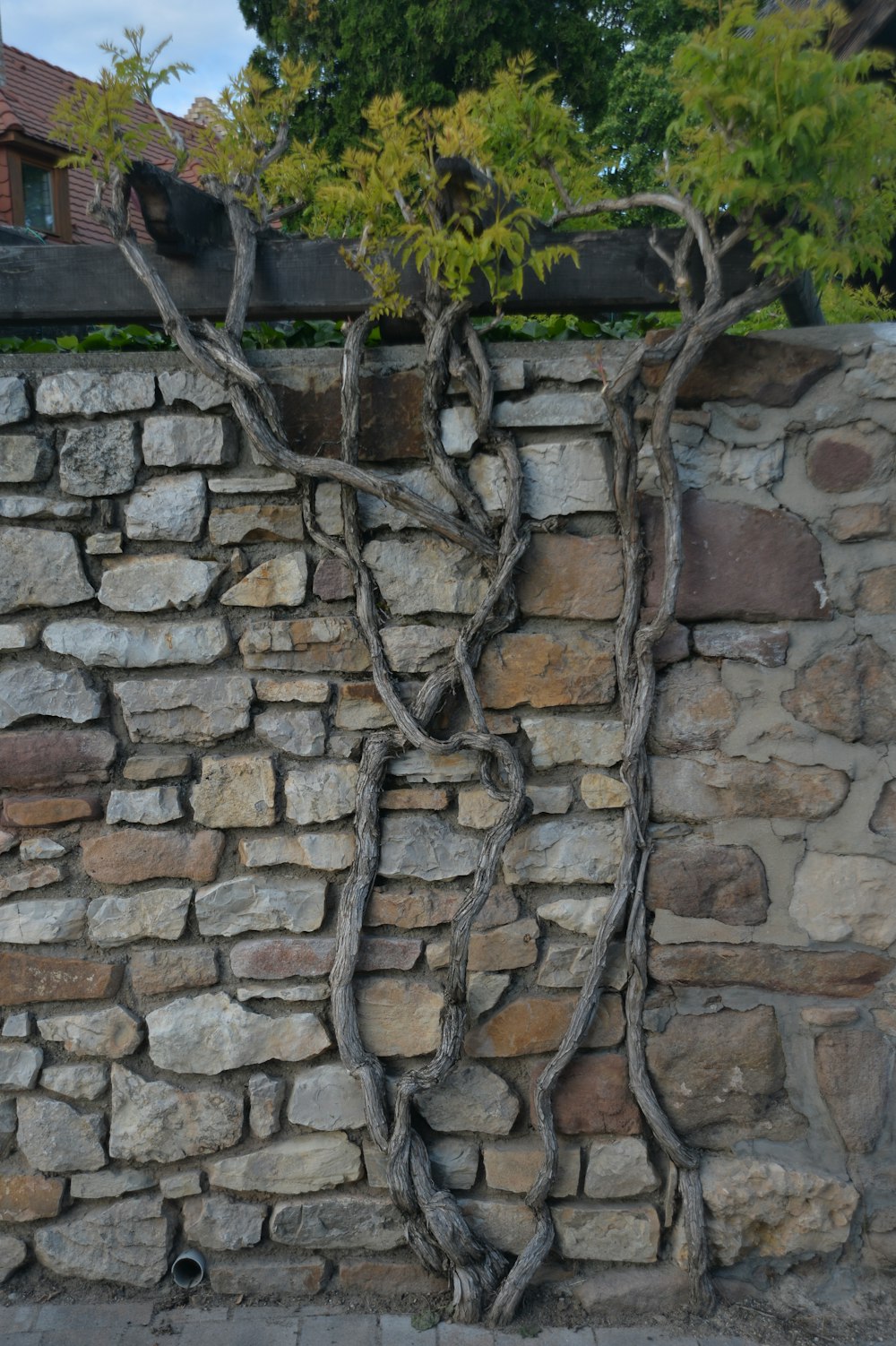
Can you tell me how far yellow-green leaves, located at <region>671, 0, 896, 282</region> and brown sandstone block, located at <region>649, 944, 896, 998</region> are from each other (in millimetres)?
1314

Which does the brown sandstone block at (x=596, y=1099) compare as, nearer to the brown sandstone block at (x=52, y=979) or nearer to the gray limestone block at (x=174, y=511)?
the brown sandstone block at (x=52, y=979)

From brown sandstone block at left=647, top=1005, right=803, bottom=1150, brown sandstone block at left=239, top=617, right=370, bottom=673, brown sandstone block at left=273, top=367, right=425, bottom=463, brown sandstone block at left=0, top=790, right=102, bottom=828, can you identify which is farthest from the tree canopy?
brown sandstone block at left=647, top=1005, right=803, bottom=1150

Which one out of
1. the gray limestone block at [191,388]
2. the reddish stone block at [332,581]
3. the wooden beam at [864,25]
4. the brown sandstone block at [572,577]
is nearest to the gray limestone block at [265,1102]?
the reddish stone block at [332,581]

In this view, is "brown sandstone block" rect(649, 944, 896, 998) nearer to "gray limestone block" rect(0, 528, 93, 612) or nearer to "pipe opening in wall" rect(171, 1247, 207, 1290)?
"pipe opening in wall" rect(171, 1247, 207, 1290)

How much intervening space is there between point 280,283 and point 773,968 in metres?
1.72

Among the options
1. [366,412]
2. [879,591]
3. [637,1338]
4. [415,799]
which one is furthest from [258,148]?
[637,1338]

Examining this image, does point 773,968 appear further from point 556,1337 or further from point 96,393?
point 96,393

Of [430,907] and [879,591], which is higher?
[879,591]

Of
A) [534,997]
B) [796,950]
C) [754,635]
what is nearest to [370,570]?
[754,635]

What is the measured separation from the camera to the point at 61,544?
6.93 feet

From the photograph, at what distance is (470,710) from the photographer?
2094 millimetres

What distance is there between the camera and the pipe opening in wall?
2115mm

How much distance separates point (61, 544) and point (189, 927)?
84 cm

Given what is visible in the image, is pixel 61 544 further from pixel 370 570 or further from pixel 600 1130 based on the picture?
pixel 600 1130
